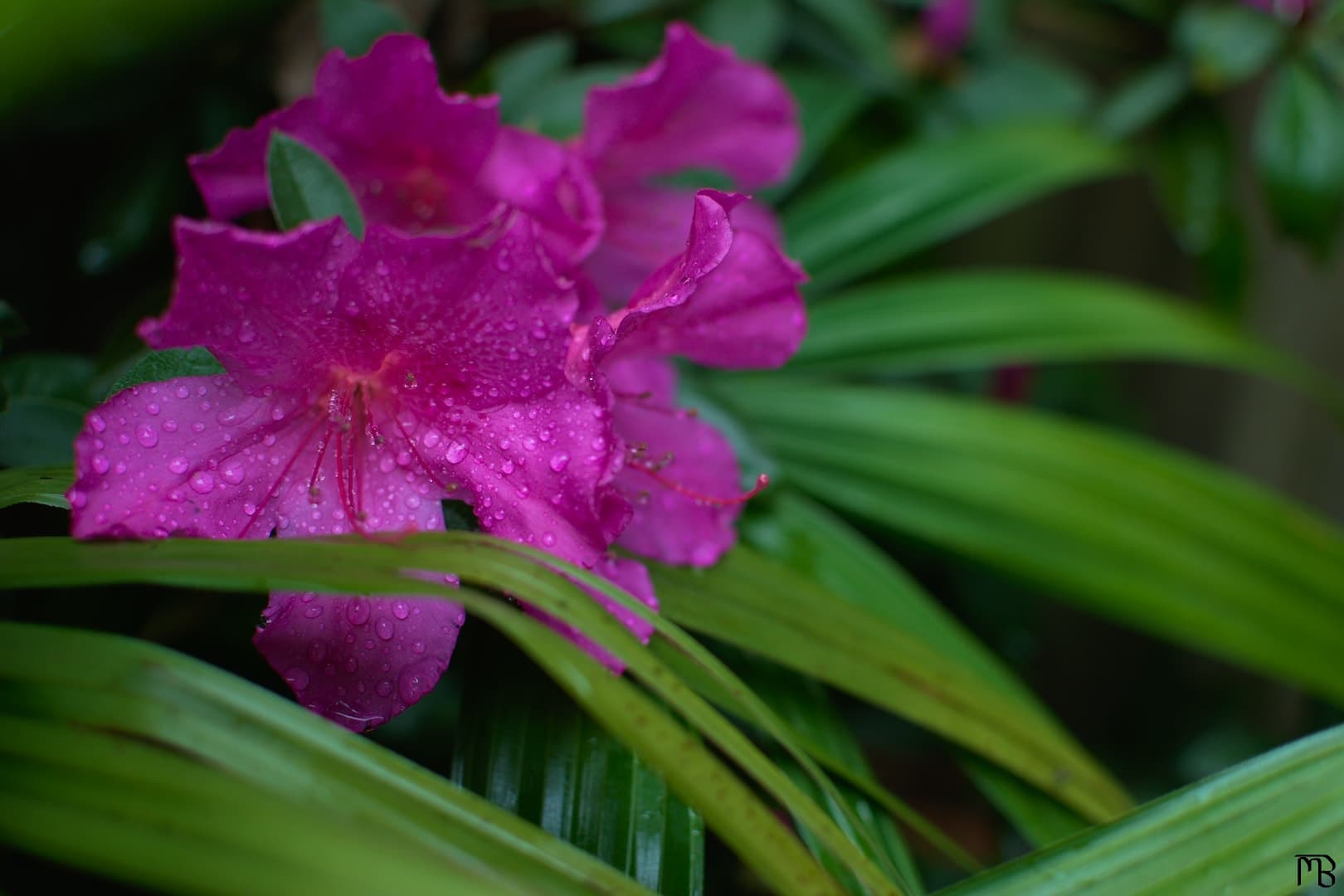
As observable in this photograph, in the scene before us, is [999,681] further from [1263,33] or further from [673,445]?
[1263,33]

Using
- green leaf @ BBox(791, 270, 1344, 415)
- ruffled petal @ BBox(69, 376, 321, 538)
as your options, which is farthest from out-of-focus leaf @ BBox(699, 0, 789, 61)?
ruffled petal @ BBox(69, 376, 321, 538)

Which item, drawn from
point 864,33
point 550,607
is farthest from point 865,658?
point 864,33

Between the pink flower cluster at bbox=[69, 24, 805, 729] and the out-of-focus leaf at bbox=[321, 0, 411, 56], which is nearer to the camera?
the pink flower cluster at bbox=[69, 24, 805, 729]

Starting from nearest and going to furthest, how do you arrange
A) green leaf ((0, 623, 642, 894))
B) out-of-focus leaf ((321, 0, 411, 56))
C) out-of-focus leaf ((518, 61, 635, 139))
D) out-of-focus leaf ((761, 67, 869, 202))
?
green leaf ((0, 623, 642, 894))
out-of-focus leaf ((321, 0, 411, 56))
out-of-focus leaf ((518, 61, 635, 139))
out-of-focus leaf ((761, 67, 869, 202))

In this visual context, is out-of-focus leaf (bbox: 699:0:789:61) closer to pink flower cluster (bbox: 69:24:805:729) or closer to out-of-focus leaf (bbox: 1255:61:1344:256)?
pink flower cluster (bbox: 69:24:805:729)

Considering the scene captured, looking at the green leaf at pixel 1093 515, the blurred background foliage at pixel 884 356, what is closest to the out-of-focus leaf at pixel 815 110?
the blurred background foliage at pixel 884 356

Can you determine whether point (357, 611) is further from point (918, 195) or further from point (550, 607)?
point (918, 195)

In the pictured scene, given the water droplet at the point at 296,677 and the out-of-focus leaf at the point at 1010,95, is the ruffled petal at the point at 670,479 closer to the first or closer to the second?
the water droplet at the point at 296,677
